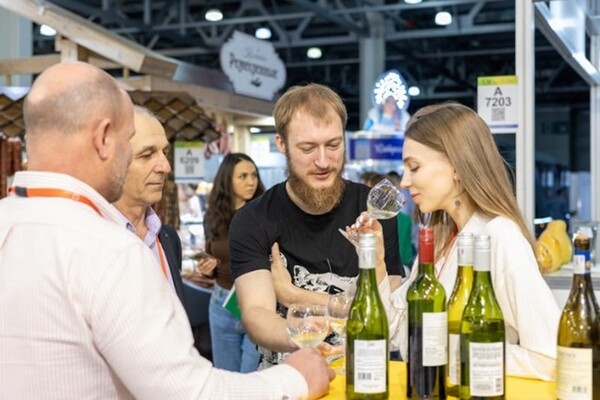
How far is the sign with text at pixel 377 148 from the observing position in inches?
483

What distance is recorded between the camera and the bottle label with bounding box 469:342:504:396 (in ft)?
5.42

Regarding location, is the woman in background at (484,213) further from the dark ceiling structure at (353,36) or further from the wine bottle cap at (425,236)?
the dark ceiling structure at (353,36)

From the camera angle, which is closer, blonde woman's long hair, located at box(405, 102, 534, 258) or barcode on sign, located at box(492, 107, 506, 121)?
blonde woman's long hair, located at box(405, 102, 534, 258)

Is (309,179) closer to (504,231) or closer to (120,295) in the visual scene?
(504,231)

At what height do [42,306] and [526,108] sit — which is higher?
[526,108]

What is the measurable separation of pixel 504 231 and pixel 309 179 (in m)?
0.79

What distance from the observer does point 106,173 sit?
1.65 meters

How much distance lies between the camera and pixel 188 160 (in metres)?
6.56

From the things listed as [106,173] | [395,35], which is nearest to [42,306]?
[106,173]

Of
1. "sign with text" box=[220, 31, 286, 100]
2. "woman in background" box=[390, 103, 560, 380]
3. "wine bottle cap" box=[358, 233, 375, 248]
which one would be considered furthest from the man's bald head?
"sign with text" box=[220, 31, 286, 100]

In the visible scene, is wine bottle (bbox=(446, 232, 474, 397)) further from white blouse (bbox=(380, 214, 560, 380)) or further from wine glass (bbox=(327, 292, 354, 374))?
wine glass (bbox=(327, 292, 354, 374))

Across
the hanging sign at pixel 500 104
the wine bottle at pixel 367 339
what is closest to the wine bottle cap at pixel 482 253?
the wine bottle at pixel 367 339

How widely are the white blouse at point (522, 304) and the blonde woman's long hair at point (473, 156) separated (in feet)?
0.17

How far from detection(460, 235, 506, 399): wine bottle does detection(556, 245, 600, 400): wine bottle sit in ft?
0.42
